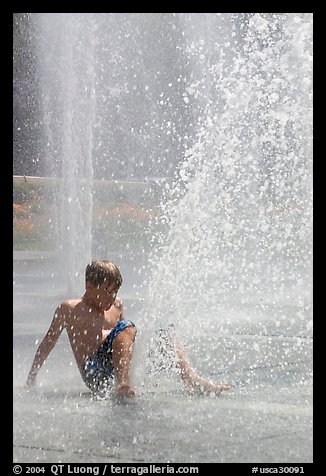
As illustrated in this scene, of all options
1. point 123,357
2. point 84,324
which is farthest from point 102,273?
point 123,357

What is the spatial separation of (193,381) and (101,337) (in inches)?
19.0

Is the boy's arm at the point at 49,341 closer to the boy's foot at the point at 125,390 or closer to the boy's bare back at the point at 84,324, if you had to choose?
the boy's bare back at the point at 84,324

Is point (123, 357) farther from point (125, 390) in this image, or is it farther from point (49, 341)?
point (49, 341)

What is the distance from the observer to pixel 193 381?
486cm

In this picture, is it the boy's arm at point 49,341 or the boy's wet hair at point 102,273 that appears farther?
the boy's arm at point 49,341

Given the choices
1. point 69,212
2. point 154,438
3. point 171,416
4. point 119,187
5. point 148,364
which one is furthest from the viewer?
point 119,187

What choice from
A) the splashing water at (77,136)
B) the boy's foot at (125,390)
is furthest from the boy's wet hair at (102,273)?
the splashing water at (77,136)

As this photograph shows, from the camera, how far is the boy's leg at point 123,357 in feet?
15.1

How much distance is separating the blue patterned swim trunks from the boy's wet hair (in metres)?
0.19

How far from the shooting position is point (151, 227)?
72.2 feet
